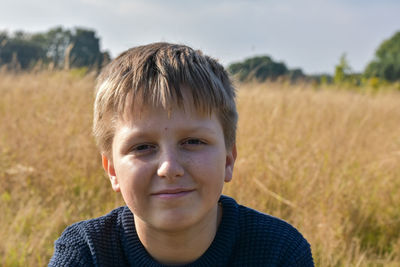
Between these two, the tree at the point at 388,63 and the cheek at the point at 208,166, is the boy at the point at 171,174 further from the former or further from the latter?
the tree at the point at 388,63

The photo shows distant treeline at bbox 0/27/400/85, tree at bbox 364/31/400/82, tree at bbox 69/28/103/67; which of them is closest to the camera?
distant treeline at bbox 0/27/400/85

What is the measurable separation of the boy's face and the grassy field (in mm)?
965

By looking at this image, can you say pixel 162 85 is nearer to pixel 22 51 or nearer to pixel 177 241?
pixel 177 241

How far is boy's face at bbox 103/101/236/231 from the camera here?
3.83 ft

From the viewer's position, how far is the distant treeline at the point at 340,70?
4704mm

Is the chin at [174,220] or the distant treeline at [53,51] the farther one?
the distant treeline at [53,51]

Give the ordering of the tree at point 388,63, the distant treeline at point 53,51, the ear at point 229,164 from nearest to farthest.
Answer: the ear at point 229,164 < the distant treeline at point 53,51 < the tree at point 388,63

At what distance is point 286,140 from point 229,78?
1863mm

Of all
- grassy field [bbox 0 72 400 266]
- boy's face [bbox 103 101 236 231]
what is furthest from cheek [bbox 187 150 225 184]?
grassy field [bbox 0 72 400 266]

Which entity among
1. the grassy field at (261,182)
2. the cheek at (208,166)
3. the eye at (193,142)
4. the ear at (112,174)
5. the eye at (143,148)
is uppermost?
the eye at (193,142)

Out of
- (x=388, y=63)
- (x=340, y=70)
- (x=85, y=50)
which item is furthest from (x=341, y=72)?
(x=388, y=63)

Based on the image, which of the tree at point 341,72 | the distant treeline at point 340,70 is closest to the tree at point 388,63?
the distant treeline at point 340,70

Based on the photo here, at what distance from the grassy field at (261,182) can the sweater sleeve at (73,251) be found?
2.12 ft

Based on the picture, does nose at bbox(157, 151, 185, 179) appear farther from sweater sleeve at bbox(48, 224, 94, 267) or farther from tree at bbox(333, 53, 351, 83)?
tree at bbox(333, 53, 351, 83)
